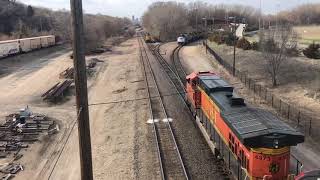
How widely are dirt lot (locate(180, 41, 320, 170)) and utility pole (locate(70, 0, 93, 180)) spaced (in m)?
12.3

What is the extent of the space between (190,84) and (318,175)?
17496 mm

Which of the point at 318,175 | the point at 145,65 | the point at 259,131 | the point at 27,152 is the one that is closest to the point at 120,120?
the point at 27,152

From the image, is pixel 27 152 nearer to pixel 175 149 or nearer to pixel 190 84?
pixel 175 149

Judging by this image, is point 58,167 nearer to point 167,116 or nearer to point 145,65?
point 167,116

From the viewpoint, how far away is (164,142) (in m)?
24.0

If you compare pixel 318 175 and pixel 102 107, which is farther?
pixel 102 107

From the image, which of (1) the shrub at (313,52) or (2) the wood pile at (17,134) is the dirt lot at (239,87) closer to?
(1) the shrub at (313,52)

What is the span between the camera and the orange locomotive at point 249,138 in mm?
13688

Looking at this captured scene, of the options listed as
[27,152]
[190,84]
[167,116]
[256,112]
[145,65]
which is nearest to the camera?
[256,112]

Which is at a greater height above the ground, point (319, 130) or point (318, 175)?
point (318, 175)

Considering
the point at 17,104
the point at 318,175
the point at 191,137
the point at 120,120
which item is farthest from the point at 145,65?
the point at 318,175

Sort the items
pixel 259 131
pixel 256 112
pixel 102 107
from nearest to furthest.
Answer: pixel 259 131 < pixel 256 112 < pixel 102 107

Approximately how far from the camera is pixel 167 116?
2956cm

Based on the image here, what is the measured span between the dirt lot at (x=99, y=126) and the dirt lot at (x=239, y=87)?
7.02m
